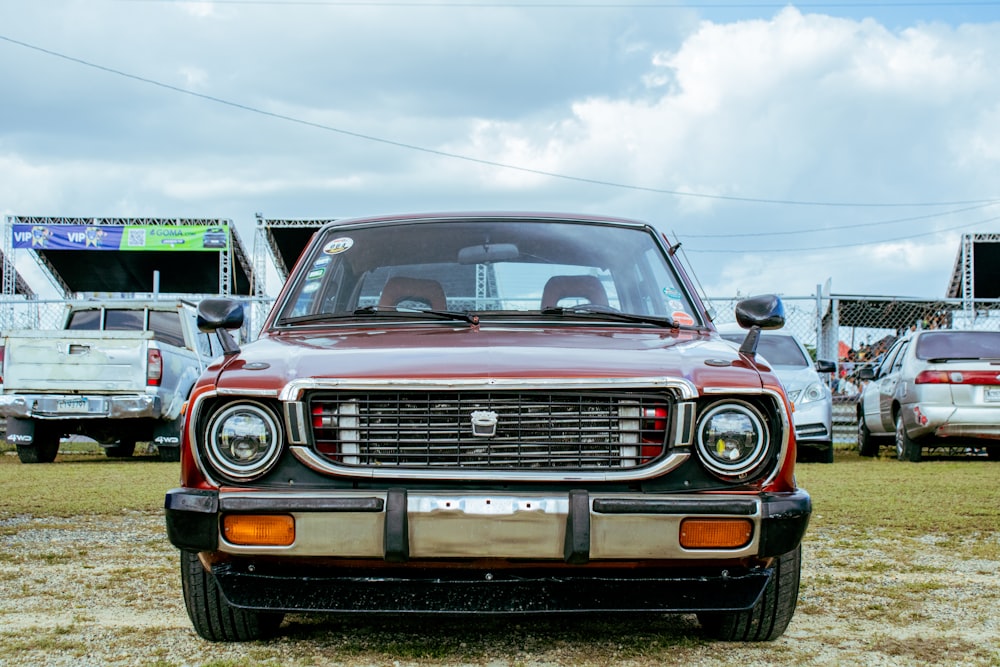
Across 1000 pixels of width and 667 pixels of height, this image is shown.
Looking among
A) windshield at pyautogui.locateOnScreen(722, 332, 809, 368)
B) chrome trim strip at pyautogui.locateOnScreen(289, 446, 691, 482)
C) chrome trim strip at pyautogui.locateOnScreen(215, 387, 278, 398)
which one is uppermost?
windshield at pyautogui.locateOnScreen(722, 332, 809, 368)

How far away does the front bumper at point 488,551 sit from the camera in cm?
301

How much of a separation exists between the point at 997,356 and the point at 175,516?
35.2 ft

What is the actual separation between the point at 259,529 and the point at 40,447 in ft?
33.8

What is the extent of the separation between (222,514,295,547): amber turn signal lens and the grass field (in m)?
0.43

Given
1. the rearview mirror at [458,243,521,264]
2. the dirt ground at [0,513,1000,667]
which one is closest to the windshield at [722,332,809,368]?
the dirt ground at [0,513,1000,667]

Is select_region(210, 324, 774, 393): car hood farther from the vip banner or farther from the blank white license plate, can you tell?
the vip banner

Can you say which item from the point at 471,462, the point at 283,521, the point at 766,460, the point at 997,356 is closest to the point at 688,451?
the point at 766,460

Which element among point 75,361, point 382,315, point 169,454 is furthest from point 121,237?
point 382,315

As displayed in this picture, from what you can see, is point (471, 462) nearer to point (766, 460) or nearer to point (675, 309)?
point (766, 460)

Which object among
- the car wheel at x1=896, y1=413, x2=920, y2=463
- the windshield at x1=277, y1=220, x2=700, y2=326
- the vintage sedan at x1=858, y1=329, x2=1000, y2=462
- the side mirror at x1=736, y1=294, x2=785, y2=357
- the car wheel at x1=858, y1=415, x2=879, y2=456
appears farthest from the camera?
the car wheel at x1=858, y1=415, x2=879, y2=456

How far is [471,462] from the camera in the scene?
125 inches

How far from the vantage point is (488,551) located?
3012 millimetres

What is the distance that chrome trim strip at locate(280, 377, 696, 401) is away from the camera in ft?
10.3

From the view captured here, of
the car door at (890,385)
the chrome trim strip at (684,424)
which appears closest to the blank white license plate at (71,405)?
the car door at (890,385)
